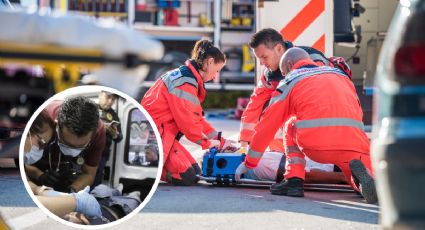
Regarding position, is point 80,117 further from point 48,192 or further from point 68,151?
point 48,192

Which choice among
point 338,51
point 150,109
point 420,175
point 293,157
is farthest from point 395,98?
point 338,51

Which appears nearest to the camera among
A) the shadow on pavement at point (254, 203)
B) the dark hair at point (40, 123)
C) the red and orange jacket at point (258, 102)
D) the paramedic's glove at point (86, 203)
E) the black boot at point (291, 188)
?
the dark hair at point (40, 123)

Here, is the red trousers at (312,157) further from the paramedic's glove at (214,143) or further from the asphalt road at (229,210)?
the paramedic's glove at (214,143)

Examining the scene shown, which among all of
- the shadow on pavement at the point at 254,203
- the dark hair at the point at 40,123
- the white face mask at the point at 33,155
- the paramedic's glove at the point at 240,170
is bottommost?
the shadow on pavement at the point at 254,203

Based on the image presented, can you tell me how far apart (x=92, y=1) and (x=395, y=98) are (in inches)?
482

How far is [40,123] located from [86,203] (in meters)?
0.34

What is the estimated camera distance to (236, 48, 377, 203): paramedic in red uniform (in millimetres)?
5930

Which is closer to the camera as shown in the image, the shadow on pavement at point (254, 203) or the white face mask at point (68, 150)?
the white face mask at point (68, 150)

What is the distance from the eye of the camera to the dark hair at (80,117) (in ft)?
8.75

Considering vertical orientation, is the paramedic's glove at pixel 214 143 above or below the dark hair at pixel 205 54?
below

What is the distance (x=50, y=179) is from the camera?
277 centimetres

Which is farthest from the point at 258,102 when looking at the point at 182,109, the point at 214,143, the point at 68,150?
the point at 68,150

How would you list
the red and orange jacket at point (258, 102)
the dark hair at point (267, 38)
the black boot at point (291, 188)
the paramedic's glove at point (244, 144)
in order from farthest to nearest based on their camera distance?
the red and orange jacket at point (258, 102) < the paramedic's glove at point (244, 144) < the dark hair at point (267, 38) < the black boot at point (291, 188)

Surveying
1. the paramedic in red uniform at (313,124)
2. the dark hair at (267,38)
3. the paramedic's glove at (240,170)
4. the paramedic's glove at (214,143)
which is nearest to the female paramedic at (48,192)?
the paramedic in red uniform at (313,124)
